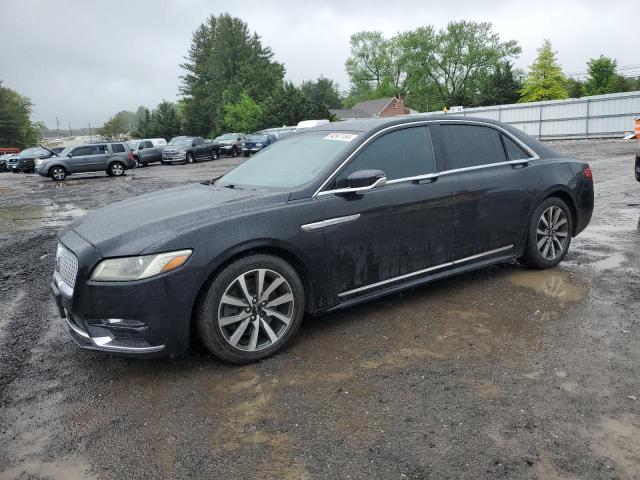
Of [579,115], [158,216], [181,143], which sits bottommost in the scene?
[158,216]

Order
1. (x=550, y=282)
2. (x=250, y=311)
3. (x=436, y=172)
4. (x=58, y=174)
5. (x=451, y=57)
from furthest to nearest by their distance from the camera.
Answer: (x=451, y=57), (x=58, y=174), (x=550, y=282), (x=436, y=172), (x=250, y=311)

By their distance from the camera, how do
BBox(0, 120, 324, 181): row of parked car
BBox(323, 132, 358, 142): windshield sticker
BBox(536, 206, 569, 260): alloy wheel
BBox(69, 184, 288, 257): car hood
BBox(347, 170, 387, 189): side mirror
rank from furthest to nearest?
BBox(0, 120, 324, 181): row of parked car < BBox(536, 206, 569, 260): alloy wheel < BBox(323, 132, 358, 142): windshield sticker < BBox(347, 170, 387, 189): side mirror < BBox(69, 184, 288, 257): car hood

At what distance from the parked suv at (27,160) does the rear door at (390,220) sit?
3328 centimetres

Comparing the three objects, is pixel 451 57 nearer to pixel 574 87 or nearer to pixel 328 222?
pixel 574 87

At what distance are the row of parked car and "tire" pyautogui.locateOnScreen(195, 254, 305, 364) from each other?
21930 millimetres

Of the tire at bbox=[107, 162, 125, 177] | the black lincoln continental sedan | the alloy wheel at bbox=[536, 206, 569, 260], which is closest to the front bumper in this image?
the black lincoln continental sedan

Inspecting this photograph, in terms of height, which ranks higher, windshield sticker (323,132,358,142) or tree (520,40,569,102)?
tree (520,40,569,102)

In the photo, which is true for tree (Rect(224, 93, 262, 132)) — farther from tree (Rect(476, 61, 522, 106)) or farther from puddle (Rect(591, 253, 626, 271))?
puddle (Rect(591, 253, 626, 271))

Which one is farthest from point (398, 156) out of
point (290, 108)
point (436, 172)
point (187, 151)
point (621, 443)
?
point (290, 108)

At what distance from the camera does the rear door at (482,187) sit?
4.57m

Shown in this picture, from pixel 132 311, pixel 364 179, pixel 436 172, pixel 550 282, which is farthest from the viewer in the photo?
pixel 550 282

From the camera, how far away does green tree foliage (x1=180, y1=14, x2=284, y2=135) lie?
7188 centimetres

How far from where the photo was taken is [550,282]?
5016 millimetres

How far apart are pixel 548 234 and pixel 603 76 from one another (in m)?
50.9
